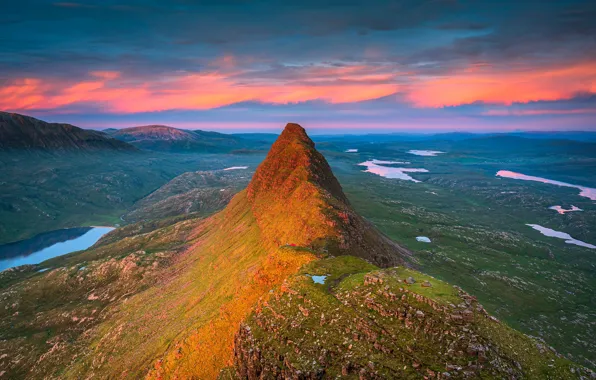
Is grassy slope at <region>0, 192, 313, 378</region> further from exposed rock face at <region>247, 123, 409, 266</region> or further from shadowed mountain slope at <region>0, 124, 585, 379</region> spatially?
exposed rock face at <region>247, 123, 409, 266</region>

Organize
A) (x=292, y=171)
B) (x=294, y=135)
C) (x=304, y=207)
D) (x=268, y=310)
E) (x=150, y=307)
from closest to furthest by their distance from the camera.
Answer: (x=268, y=310), (x=304, y=207), (x=150, y=307), (x=292, y=171), (x=294, y=135)

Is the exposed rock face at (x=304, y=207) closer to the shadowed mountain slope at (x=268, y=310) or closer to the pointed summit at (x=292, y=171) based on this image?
the pointed summit at (x=292, y=171)

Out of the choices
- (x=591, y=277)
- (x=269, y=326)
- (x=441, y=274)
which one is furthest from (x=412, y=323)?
(x=591, y=277)

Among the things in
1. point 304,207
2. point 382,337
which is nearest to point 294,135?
point 304,207

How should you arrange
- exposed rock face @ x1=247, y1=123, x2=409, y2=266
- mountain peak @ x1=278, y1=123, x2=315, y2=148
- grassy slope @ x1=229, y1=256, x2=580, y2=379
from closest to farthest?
grassy slope @ x1=229, y1=256, x2=580, y2=379, exposed rock face @ x1=247, y1=123, x2=409, y2=266, mountain peak @ x1=278, y1=123, x2=315, y2=148

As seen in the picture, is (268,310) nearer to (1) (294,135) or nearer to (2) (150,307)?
(2) (150,307)

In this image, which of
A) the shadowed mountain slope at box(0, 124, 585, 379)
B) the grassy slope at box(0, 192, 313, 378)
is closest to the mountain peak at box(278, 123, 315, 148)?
the shadowed mountain slope at box(0, 124, 585, 379)

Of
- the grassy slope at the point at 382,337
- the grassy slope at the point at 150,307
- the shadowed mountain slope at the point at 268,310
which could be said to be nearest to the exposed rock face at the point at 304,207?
the shadowed mountain slope at the point at 268,310

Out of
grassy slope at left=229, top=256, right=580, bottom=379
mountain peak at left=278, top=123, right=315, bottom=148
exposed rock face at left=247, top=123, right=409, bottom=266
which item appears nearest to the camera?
grassy slope at left=229, top=256, right=580, bottom=379
